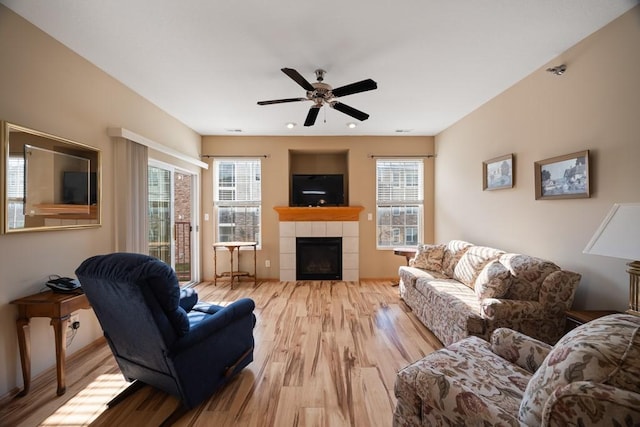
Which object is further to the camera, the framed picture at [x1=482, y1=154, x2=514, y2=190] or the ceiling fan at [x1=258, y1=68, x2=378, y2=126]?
the framed picture at [x1=482, y1=154, x2=514, y2=190]

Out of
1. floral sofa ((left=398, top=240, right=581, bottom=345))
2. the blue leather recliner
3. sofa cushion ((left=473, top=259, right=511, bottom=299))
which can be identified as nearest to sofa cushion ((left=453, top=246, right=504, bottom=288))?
floral sofa ((left=398, top=240, right=581, bottom=345))

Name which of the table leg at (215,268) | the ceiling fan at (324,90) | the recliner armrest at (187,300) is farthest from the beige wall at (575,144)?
the table leg at (215,268)

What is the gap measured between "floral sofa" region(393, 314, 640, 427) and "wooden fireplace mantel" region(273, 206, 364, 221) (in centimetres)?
355

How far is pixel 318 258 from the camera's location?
5195 mm

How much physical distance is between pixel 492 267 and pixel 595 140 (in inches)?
51.2

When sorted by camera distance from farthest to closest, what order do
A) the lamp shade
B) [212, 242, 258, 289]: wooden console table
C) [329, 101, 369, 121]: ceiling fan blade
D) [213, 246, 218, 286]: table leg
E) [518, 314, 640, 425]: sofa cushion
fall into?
[213, 246, 218, 286]: table leg, [212, 242, 258, 289]: wooden console table, [329, 101, 369, 121]: ceiling fan blade, the lamp shade, [518, 314, 640, 425]: sofa cushion

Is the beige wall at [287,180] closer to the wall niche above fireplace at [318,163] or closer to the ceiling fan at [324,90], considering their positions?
the wall niche above fireplace at [318,163]

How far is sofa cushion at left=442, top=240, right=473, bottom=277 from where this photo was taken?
11.8 ft

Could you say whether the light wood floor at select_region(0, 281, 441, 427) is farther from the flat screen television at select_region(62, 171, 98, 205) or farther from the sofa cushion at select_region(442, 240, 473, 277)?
the flat screen television at select_region(62, 171, 98, 205)

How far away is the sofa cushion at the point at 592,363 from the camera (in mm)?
901

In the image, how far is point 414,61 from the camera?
2580 millimetres

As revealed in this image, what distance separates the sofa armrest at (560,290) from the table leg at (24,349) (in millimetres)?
3968

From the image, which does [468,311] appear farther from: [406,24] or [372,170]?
[372,170]

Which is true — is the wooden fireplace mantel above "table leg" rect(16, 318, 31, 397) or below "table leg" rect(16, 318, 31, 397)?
above
